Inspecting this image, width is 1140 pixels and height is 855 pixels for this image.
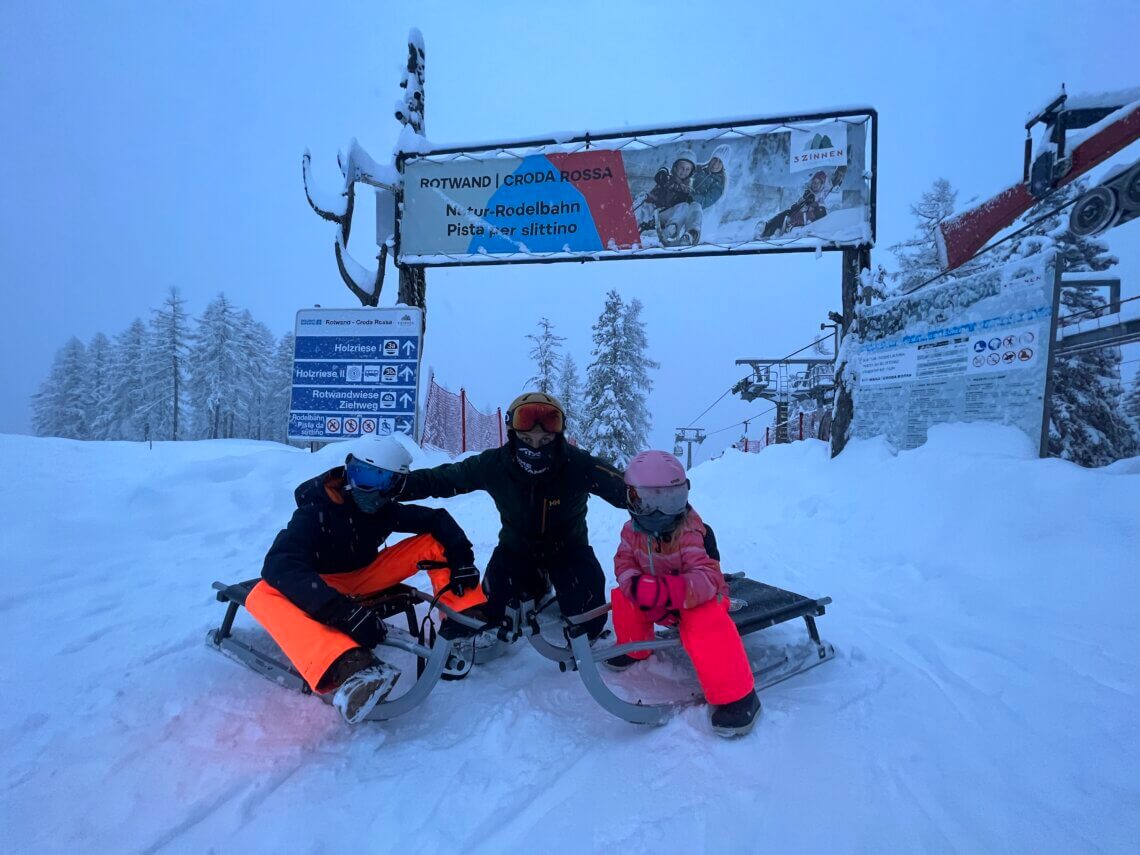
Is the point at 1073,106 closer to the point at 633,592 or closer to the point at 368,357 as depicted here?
the point at 633,592

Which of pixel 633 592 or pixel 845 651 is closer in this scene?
pixel 633 592

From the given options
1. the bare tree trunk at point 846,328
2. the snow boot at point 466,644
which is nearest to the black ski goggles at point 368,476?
the snow boot at point 466,644

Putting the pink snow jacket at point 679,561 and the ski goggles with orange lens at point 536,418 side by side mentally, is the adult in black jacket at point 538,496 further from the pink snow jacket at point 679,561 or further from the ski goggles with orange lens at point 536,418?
the pink snow jacket at point 679,561

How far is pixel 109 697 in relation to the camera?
2.69 meters

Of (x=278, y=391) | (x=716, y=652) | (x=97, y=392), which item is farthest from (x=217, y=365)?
(x=716, y=652)

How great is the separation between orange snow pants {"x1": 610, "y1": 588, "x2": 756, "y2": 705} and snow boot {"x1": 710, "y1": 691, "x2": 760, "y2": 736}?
1.5 inches

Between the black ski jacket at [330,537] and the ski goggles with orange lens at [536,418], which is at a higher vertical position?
the ski goggles with orange lens at [536,418]

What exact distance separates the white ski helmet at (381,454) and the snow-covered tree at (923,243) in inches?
1073

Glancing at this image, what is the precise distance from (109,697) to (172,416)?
45.6 meters

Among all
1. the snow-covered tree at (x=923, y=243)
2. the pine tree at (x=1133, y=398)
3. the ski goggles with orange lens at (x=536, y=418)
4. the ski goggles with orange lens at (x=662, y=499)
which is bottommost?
the ski goggles with orange lens at (x=662, y=499)

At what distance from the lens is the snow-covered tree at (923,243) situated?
81.0 feet

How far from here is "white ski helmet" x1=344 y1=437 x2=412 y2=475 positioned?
10.2 ft

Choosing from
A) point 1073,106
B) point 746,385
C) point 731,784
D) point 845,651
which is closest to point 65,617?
point 731,784

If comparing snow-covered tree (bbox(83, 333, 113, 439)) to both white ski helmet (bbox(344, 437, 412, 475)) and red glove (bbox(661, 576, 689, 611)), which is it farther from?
red glove (bbox(661, 576, 689, 611))
